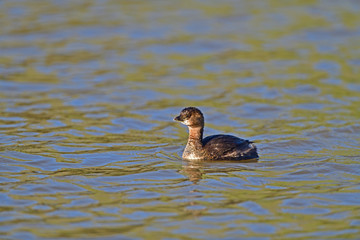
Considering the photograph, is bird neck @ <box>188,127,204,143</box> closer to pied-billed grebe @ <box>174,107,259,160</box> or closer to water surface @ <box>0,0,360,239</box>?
pied-billed grebe @ <box>174,107,259,160</box>

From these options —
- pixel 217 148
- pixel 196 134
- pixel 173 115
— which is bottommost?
pixel 217 148

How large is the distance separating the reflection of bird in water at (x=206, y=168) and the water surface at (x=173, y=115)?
0.03 m

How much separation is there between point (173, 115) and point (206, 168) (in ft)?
12.6

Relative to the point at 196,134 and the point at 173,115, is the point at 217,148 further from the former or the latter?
the point at 173,115

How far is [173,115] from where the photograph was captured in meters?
15.2

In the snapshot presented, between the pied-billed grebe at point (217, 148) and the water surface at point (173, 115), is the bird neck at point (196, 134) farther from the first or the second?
the water surface at point (173, 115)

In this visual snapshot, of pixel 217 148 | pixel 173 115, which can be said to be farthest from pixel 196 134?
pixel 173 115

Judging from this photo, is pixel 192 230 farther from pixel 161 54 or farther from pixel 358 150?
pixel 161 54

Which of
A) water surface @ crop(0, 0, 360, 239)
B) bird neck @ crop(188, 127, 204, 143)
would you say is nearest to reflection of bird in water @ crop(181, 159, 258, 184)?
water surface @ crop(0, 0, 360, 239)

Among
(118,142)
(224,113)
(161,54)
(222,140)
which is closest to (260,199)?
(222,140)

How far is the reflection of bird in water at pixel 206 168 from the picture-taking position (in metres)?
11.2

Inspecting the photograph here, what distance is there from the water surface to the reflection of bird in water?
32 millimetres

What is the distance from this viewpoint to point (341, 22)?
2309 cm

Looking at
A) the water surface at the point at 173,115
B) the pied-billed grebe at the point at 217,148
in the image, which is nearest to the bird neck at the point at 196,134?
the pied-billed grebe at the point at 217,148
